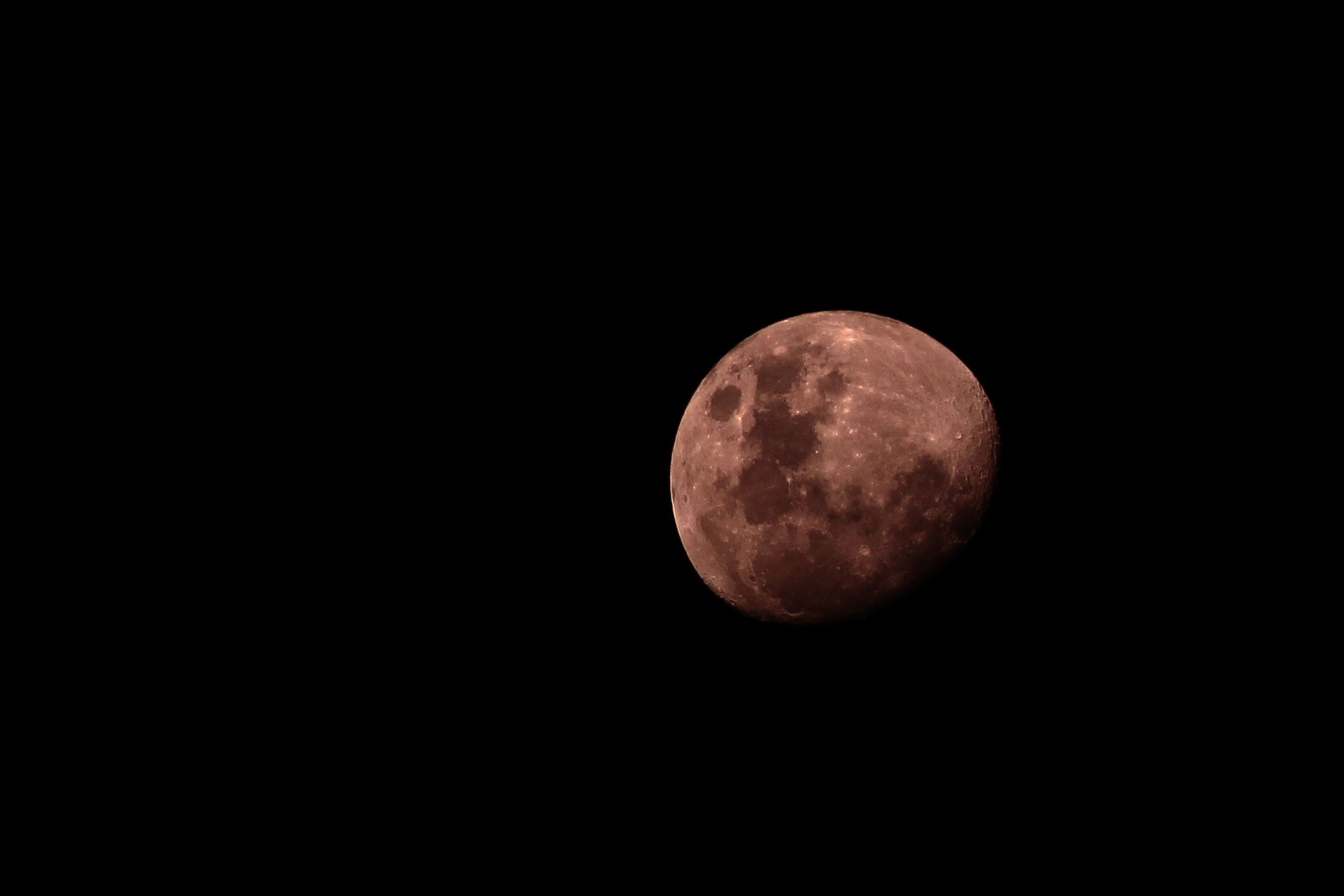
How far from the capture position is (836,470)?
2596 millimetres

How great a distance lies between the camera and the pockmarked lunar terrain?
103 inches

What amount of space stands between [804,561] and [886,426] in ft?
1.82

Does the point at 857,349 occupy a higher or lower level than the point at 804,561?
higher

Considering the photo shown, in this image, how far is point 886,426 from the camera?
2625 mm

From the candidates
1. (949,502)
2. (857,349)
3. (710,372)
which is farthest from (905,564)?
(710,372)

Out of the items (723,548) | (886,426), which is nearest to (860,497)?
(886,426)

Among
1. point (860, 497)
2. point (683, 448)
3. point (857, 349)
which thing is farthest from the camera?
point (683, 448)

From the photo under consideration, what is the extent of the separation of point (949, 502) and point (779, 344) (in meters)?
0.86

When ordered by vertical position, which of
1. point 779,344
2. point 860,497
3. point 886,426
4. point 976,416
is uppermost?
point 779,344

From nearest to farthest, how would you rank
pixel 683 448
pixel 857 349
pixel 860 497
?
1. pixel 860 497
2. pixel 857 349
3. pixel 683 448

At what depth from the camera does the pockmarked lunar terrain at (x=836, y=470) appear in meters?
2.62

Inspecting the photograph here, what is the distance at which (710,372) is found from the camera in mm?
3184

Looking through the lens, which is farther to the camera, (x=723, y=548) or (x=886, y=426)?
(x=723, y=548)

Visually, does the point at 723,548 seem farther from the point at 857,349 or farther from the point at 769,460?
the point at 857,349
